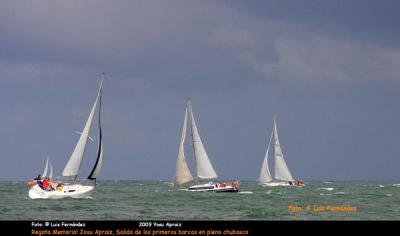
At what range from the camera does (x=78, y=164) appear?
61406mm

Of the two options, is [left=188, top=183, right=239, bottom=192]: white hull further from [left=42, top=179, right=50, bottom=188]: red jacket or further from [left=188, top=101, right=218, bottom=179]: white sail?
[left=42, top=179, right=50, bottom=188]: red jacket

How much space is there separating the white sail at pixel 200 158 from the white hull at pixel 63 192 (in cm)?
2262

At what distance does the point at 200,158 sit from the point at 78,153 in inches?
959

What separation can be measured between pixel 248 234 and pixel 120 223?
519cm

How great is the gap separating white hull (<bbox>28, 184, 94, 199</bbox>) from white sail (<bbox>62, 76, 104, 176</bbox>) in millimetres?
1564

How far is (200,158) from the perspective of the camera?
3233 inches

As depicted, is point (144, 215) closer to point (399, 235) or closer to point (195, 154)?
point (399, 235)

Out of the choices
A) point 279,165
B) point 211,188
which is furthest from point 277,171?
point 211,188

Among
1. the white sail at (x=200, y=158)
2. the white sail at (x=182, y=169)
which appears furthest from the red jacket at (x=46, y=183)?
the white sail at (x=200, y=158)

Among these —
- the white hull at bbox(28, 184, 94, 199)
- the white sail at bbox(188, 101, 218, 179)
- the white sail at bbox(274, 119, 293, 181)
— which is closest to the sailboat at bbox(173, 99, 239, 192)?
the white sail at bbox(188, 101, 218, 179)

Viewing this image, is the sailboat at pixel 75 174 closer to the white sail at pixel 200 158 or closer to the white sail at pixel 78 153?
the white sail at pixel 78 153

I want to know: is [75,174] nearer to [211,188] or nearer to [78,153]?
[78,153]

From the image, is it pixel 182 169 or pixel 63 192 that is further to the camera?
pixel 182 169

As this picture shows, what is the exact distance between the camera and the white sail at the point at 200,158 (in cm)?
8200
